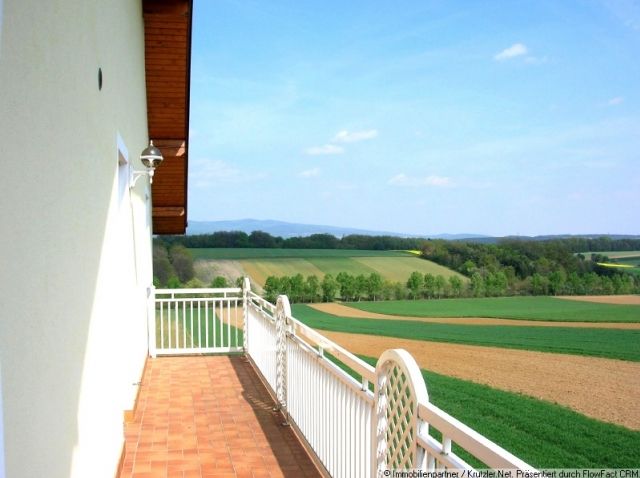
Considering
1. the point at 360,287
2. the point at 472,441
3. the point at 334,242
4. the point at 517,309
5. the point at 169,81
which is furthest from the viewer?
the point at 334,242

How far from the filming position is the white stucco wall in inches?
58.3

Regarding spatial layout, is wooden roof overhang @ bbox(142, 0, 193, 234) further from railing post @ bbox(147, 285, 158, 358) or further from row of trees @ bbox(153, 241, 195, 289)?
row of trees @ bbox(153, 241, 195, 289)

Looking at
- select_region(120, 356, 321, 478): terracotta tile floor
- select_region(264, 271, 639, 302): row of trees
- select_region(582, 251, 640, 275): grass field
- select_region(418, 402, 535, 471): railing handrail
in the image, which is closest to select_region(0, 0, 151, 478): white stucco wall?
select_region(120, 356, 321, 478): terracotta tile floor

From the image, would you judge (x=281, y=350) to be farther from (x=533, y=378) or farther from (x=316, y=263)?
(x=316, y=263)

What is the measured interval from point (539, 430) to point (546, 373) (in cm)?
668

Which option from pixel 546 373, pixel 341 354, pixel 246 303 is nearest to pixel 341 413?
pixel 341 354

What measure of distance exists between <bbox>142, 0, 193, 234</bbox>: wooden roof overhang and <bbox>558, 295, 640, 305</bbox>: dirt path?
38.1 m

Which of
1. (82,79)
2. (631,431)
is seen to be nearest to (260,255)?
(631,431)

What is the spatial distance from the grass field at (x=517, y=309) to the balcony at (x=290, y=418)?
2611 cm

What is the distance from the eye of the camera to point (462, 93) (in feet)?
129

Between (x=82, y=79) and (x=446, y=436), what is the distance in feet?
7.40

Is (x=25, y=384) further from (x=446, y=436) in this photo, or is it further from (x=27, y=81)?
(x=446, y=436)

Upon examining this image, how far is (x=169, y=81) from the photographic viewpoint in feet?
25.4

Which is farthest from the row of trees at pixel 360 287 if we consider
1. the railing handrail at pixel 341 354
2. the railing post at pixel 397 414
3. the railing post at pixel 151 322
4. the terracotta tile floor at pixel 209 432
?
the railing post at pixel 397 414
